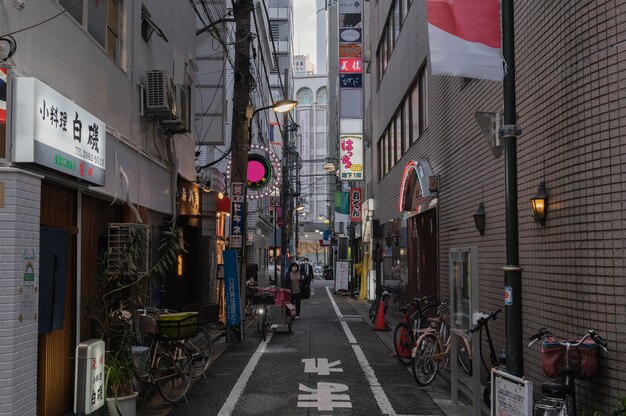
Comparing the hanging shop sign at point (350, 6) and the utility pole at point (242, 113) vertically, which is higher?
the hanging shop sign at point (350, 6)

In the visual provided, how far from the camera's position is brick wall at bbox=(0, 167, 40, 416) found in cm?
570

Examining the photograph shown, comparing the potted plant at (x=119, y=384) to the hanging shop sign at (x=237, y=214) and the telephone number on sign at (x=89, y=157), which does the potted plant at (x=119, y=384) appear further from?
the hanging shop sign at (x=237, y=214)

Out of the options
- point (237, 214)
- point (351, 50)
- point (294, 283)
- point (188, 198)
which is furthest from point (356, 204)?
point (237, 214)

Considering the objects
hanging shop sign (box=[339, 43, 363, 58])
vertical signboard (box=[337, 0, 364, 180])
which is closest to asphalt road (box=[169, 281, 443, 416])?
vertical signboard (box=[337, 0, 364, 180])

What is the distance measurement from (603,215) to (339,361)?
750 cm

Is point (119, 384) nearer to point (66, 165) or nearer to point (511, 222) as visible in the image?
point (66, 165)

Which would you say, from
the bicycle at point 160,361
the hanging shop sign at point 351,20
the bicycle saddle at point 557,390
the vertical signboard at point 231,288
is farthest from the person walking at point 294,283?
the hanging shop sign at point 351,20

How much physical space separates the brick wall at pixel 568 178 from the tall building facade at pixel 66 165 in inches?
214

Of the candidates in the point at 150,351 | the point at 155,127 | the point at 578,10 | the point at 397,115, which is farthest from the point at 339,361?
the point at 397,115

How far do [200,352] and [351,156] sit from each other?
24.8 meters

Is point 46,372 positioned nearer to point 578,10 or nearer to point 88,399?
point 88,399

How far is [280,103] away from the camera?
15.6 metres

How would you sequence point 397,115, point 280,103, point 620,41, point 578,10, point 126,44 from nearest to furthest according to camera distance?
point 620,41
point 578,10
point 126,44
point 280,103
point 397,115

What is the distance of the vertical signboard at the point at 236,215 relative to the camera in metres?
15.3
